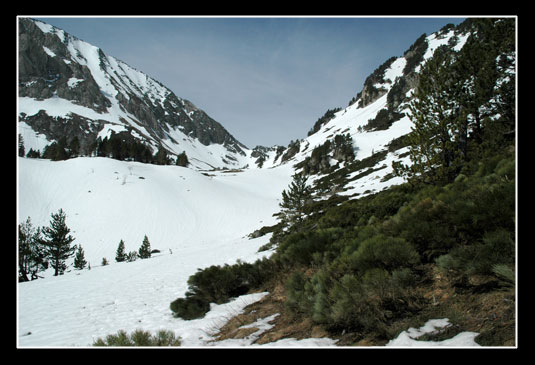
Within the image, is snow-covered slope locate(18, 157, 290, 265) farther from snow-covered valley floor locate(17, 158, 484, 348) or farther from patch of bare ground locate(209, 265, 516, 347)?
patch of bare ground locate(209, 265, 516, 347)

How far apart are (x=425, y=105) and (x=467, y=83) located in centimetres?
278

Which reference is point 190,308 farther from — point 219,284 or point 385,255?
point 385,255

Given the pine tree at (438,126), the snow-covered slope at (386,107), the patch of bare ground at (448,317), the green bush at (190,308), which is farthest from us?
the snow-covered slope at (386,107)

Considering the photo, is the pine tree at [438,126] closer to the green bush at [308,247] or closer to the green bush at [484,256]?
the green bush at [308,247]

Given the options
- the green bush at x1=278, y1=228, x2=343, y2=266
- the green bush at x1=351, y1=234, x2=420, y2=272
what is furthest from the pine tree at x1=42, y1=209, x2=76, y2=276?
the green bush at x1=351, y1=234, x2=420, y2=272

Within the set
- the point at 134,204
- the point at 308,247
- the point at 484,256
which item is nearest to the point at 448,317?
the point at 484,256

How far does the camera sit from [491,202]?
3.82 meters

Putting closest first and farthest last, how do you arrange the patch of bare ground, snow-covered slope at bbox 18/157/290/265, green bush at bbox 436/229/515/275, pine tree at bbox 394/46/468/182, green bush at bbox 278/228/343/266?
the patch of bare ground < green bush at bbox 436/229/515/275 < green bush at bbox 278/228/343/266 < pine tree at bbox 394/46/468/182 < snow-covered slope at bbox 18/157/290/265

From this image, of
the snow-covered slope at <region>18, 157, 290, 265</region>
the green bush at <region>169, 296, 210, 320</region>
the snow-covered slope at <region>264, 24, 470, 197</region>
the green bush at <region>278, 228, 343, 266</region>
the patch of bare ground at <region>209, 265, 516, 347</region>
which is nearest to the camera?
the patch of bare ground at <region>209, 265, 516, 347</region>

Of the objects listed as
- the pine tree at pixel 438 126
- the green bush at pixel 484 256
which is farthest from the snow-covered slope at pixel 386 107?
the green bush at pixel 484 256
